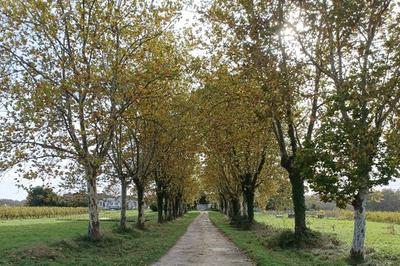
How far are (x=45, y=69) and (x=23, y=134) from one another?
3213 mm

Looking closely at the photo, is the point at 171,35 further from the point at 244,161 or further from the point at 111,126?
the point at 244,161

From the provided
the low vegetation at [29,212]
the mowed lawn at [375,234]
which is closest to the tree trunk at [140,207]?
the mowed lawn at [375,234]

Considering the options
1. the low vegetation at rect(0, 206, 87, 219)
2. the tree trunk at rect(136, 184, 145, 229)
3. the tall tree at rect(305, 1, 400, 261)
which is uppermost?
the tall tree at rect(305, 1, 400, 261)

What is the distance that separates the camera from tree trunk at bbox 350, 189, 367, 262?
17750 mm

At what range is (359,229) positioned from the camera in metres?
17.9

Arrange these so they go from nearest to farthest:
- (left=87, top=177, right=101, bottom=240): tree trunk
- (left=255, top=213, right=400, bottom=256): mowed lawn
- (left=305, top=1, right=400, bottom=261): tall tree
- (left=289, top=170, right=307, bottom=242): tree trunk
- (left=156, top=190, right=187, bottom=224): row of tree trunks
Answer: (left=305, top=1, right=400, bottom=261): tall tree < (left=289, top=170, right=307, bottom=242): tree trunk < (left=87, top=177, right=101, bottom=240): tree trunk < (left=255, top=213, right=400, bottom=256): mowed lawn < (left=156, top=190, right=187, bottom=224): row of tree trunks

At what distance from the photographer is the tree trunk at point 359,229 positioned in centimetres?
1775

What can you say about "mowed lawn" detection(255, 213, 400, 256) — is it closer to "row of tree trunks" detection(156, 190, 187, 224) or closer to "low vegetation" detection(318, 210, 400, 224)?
"row of tree trunks" detection(156, 190, 187, 224)

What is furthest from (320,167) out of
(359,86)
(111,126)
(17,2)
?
(17,2)

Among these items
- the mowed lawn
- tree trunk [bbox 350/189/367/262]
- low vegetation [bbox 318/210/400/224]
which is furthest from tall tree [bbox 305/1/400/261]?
low vegetation [bbox 318/210/400/224]

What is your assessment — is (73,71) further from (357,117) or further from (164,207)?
(164,207)

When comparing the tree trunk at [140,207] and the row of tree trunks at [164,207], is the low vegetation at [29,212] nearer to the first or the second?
the row of tree trunks at [164,207]

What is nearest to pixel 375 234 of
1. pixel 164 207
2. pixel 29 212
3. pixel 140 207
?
pixel 140 207

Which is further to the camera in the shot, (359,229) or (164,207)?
(164,207)
